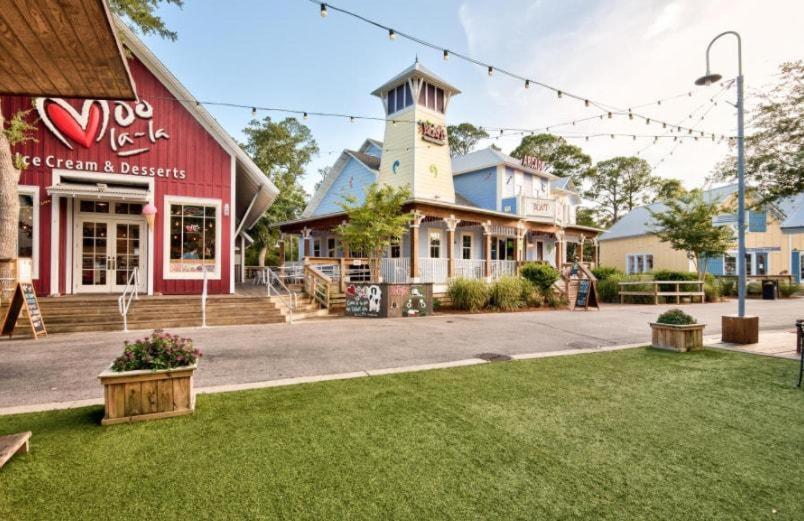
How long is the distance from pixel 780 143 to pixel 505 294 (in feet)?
27.9

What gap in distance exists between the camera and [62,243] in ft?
36.9

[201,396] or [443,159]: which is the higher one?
[443,159]

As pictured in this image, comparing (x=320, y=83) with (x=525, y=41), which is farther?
(x=320, y=83)

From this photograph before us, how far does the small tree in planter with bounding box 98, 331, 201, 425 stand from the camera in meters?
3.68

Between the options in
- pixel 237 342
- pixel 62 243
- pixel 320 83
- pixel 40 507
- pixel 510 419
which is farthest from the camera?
pixel 320 83

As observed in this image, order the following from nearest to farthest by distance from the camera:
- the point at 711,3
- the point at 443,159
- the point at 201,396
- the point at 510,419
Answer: the point at 510,419
the point at 201,396
the point at 711,3
the point at 443,159

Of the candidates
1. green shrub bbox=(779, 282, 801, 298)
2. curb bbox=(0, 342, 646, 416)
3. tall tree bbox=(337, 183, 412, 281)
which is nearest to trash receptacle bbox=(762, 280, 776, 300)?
green shrub bbox=(779, 282, 801, 298)

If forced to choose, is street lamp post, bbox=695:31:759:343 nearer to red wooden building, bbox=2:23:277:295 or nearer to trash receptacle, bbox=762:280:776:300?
red wooden building, bbox=2:23:277:295

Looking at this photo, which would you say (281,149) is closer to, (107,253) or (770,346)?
(107,253)

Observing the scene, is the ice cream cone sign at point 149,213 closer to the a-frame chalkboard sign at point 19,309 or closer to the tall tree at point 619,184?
the a-frame chalkboard sign at point 19,309

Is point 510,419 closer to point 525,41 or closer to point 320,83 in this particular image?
point 525,41

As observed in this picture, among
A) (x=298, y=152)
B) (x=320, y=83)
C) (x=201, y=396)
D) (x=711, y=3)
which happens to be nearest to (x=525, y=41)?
(x=711, y=3)

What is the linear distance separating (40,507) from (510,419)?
11.8 ft

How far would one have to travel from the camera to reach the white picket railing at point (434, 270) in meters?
16.2
